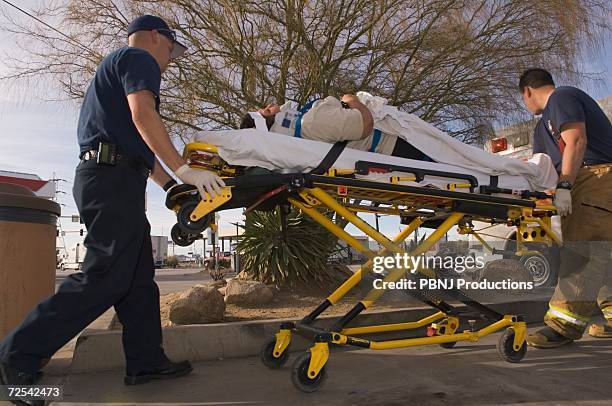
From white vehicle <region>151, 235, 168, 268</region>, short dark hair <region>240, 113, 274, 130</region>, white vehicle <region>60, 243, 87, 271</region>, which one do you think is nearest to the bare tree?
short dark hair <region>240, 113, 274, 130</region>

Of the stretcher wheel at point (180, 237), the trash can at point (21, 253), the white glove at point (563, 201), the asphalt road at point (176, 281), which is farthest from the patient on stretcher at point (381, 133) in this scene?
the asphalt road at point (176, 281)

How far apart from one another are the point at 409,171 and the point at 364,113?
433 mm

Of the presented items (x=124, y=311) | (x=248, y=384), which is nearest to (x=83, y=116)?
(x=124, y=311)

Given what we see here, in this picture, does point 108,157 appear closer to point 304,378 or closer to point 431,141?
point 304,378

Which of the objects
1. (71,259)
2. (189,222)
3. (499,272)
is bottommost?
(71,259)

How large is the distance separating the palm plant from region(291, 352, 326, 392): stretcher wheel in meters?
3.51

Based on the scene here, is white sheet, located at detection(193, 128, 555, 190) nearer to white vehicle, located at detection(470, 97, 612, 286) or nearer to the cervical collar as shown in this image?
the cervical collar

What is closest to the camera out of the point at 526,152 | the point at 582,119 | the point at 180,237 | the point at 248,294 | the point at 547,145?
the point at 180,237

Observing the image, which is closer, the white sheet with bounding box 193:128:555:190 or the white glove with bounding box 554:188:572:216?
the white sheet with bounding box 193:128:555:190

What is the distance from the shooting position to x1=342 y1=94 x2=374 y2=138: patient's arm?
304 centimetres

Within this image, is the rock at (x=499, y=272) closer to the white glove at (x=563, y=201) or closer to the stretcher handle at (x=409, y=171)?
the white glove at (x=563, y=201)

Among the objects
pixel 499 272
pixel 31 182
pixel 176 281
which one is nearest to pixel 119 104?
pixel 499 272

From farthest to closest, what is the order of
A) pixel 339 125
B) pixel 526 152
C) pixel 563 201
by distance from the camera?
pixel 526 152
pixel 563 201
pixel 339 125

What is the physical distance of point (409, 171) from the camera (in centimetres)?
306
